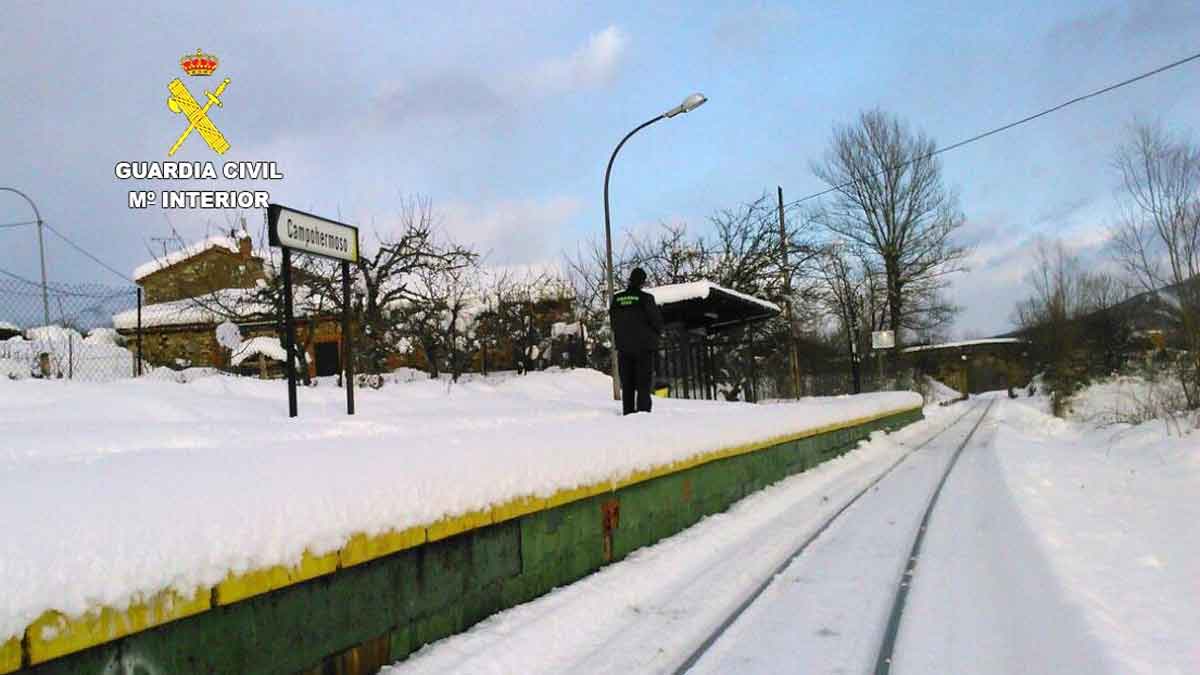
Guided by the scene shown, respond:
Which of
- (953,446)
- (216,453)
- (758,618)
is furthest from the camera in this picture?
(953,446)

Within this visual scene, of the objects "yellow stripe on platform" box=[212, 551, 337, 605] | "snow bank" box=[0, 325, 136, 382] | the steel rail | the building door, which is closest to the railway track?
the steel rail

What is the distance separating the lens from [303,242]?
23.7 feet

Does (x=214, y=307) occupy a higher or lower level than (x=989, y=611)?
higher

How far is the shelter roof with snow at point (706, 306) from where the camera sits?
13.6 m

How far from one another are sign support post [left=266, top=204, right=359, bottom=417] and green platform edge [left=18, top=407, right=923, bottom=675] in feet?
9.91

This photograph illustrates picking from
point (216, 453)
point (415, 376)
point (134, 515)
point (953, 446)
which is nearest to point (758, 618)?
point (216, 453)

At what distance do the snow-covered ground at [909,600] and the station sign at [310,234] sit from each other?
3.72 metres

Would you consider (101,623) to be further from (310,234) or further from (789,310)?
(789,310)

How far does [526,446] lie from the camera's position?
496 centimetres

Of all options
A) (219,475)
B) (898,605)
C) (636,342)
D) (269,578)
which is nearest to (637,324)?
(636,342)

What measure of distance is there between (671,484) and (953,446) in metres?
11.8

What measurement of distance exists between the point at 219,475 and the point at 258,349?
58.3 ft

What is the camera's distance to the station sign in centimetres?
685

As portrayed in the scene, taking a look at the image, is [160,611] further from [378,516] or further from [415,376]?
[415,376]
